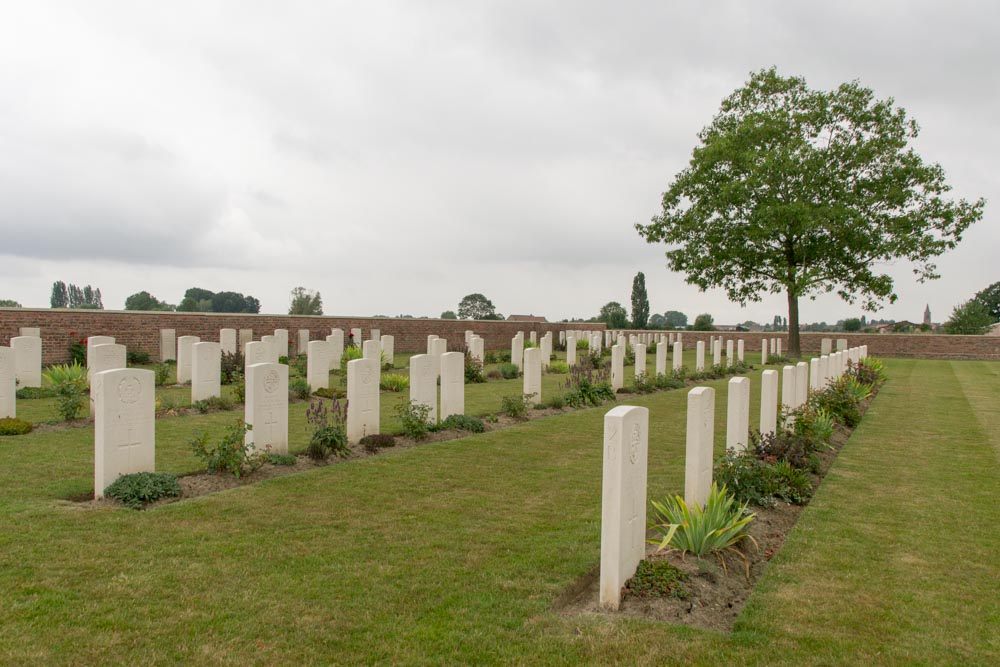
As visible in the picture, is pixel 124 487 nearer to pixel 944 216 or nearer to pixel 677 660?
pixel 677 660

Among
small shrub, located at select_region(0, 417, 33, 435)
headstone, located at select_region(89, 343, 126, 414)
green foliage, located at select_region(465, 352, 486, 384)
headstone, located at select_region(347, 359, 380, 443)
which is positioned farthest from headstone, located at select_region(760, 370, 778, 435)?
green foliage, located at select_region(465, 352, 486, 384)

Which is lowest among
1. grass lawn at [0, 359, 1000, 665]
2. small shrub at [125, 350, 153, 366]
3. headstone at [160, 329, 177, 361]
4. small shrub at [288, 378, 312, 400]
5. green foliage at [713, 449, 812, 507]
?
grass lawn at [0, 359, 1000, 665]

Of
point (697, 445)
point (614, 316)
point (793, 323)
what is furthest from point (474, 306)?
point (697, 445)

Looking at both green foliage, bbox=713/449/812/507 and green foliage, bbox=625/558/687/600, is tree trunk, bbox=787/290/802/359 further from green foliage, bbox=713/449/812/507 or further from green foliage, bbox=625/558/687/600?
green foliage, bbox=625/558/687/600

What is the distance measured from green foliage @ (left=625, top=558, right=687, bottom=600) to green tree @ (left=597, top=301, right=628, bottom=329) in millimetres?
50611

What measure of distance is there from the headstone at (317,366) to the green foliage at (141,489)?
7.74 meters

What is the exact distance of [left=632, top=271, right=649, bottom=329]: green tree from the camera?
56.5m

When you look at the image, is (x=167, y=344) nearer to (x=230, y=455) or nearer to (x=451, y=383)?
(x=451, y=383)

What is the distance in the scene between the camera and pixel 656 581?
430 cm

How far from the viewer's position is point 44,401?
12.3 meters

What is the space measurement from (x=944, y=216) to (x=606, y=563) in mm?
31821

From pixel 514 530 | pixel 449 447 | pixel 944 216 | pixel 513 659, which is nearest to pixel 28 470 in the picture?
pixel 449 447

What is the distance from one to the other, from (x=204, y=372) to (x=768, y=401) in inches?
364

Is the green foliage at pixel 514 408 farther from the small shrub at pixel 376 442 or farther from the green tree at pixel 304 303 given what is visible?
the green tree at pixel 304 303
